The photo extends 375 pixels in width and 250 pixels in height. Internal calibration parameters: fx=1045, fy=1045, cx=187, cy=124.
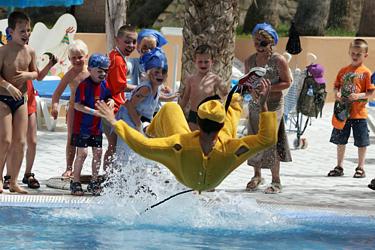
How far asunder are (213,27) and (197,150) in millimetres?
5839

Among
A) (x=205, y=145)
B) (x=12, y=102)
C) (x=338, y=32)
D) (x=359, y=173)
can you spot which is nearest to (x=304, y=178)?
(x=359, y=173)

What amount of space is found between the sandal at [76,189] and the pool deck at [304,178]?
7cm

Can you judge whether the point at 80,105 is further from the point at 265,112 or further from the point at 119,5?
the point at 119,5

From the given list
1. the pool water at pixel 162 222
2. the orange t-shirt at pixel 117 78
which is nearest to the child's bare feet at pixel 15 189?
the pool water at pixel 162 222

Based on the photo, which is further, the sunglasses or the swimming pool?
the sunglasses

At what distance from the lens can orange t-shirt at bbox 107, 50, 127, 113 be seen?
930cm

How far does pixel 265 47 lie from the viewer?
9461 millimetres

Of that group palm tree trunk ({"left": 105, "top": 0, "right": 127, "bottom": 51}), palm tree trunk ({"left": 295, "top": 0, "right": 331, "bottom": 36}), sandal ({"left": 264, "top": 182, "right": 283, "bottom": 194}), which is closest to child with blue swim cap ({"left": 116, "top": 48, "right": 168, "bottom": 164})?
sandal ({"left": 264, "top": 182, "right": 283, "bottom": 194})

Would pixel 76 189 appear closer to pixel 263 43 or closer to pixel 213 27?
pixel 263 43

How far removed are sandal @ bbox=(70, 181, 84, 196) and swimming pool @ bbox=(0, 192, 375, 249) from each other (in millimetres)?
392

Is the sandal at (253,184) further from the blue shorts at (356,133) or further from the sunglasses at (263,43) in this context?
the blue shorts at (356,133)

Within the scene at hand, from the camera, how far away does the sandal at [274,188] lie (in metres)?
9.53

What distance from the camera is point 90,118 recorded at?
9133 millimetres

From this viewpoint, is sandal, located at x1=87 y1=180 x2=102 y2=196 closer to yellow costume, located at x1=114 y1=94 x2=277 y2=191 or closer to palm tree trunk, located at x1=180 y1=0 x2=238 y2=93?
yellow costume, located at x1=114 y1=94 x2=277 y2=191
